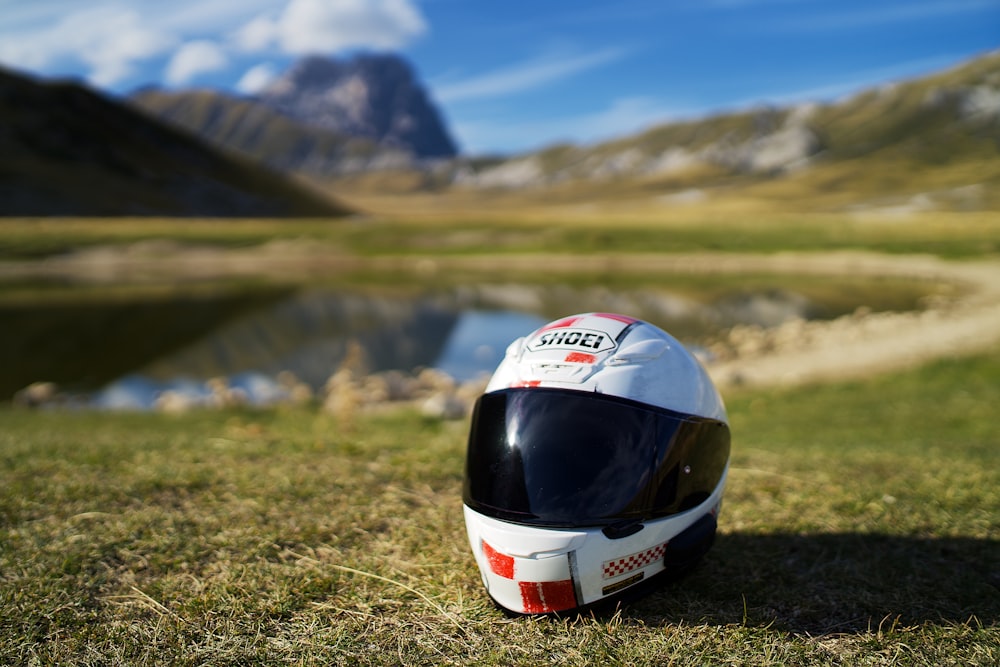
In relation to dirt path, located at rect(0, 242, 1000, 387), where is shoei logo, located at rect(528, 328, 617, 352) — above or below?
above

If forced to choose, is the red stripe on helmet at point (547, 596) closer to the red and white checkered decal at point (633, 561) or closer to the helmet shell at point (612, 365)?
the red and white checkered decal at point (633, 561)

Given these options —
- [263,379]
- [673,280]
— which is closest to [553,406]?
[263,379]

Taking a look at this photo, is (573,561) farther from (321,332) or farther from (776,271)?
(776,271)

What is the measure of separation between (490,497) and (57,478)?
5056 mm

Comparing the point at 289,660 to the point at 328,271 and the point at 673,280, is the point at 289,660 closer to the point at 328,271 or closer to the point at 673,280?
the point at 673,280

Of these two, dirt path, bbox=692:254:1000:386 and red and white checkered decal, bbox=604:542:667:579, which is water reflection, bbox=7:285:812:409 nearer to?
dirt path, bbox=692:254:1000:386

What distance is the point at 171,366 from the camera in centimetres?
2769

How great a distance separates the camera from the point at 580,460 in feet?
15.1

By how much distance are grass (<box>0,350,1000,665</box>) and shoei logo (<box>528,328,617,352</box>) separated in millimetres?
1693

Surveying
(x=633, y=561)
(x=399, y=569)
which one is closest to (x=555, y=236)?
(x=399, y=569)

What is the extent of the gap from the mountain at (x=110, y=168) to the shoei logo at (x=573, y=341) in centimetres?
12526

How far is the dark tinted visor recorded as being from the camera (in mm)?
4598

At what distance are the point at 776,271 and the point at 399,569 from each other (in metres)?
63.5

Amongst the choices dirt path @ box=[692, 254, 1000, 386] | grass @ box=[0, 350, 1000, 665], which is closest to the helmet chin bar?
grass @ box=[0, 350, 1000, 665]
